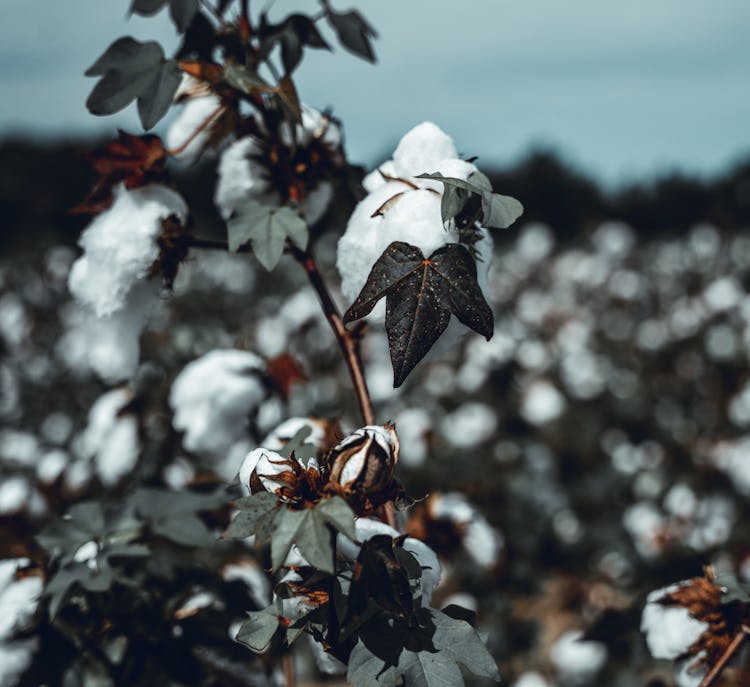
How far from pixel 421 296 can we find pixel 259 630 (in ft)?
1.18

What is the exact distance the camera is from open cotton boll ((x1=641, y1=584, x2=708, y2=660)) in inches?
39.6

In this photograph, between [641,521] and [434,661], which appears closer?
[434,661]

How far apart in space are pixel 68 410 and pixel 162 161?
453 centimetres

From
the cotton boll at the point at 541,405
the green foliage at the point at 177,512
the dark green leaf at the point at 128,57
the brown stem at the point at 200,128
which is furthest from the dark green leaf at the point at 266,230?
the cotton boll at the point at 541,405

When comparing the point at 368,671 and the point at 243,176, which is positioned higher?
the point at 243,176

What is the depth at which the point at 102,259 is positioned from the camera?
1.01 metres

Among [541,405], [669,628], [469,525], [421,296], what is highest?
[421,296]

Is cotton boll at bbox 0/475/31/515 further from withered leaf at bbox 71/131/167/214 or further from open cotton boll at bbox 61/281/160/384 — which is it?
withered leaf at bbox 71/131/167/214

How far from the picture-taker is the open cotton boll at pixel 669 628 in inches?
39.6

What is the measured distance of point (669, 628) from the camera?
3.37ft

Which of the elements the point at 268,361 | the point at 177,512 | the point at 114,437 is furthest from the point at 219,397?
the point at 114,437

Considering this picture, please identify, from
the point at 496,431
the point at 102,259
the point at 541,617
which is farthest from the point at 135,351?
the point at 496,431

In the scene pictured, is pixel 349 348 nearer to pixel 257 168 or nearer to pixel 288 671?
pixel 257 168

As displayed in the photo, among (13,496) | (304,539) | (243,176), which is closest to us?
(304,539)
